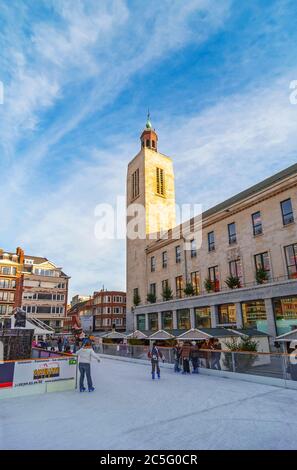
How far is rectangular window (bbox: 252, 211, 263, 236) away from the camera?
26922 mm

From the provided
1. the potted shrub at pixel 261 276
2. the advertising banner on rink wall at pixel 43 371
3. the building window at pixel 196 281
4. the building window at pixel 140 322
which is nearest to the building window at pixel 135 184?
the building window at pixel 140 322

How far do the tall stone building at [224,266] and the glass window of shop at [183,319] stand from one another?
114mm

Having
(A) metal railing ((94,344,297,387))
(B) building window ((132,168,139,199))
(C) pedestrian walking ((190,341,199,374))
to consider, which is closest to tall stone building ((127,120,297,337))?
(B) building window ((132,168,139,199))

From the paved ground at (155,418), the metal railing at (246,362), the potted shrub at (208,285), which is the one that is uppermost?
the potted shrub at (208,285)

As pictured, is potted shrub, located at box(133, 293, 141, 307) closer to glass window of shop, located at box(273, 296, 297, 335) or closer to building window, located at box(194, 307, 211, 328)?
building window, located at box(194, 307, 211, 328)

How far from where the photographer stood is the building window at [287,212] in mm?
24328

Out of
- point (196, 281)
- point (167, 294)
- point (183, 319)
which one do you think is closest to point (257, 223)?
point (196, 281)

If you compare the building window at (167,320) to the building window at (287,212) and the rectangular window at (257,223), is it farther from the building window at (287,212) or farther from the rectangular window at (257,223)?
the building window at (287,212)

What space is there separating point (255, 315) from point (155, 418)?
63.4 ft
